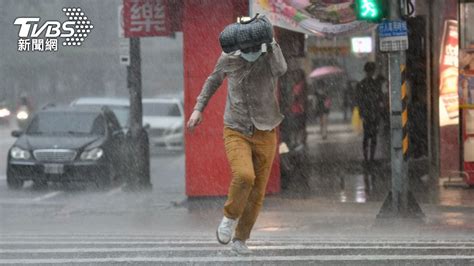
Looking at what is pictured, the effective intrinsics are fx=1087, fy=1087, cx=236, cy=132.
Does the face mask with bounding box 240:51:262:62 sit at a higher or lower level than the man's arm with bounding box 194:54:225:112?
higher

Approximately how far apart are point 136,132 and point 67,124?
2136mm

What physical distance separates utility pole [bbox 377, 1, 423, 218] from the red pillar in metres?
2.80

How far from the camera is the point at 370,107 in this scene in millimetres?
18703

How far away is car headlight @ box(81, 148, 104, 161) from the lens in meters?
18.5

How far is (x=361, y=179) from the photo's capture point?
18.0 metres

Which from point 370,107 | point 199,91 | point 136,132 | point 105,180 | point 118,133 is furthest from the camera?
point 118,133

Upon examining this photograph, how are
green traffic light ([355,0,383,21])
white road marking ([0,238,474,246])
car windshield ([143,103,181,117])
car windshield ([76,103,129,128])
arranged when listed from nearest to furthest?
white road marking ([0,238,474,246]), green traffic light ([355,0,383,21]), car windshield ([76,103,129,128]), car windshield ([143,103,181,117])

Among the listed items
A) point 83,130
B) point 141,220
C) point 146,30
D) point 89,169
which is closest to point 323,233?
point 141,220

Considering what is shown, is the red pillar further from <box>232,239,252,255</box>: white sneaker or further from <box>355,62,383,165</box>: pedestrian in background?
<box>232,239,252,255</box>: white sneaker

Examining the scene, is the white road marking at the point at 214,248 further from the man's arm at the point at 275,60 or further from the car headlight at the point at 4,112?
the car headlight at the point at 4,112

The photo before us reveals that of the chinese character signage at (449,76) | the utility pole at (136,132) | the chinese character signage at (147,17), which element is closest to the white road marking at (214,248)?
the chinese character signage at (147,17)

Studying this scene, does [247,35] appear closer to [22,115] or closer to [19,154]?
[19,154]

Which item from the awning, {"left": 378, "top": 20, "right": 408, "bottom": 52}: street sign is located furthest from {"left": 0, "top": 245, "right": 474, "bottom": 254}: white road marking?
the awning

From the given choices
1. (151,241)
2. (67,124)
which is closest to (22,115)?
(67,124)
